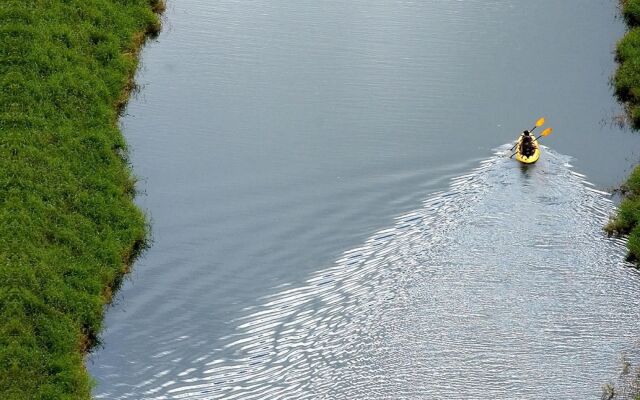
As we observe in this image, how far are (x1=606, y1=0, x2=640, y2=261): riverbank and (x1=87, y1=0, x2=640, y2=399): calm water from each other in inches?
15.8

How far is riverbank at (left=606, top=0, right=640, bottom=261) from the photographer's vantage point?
22.4 meters

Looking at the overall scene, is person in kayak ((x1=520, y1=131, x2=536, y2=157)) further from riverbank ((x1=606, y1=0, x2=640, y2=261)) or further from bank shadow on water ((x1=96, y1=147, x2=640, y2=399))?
riverbank ((x1=606, y1=0, x2=640, y2=261))

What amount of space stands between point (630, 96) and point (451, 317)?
10.8m

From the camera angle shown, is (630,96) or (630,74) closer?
(630,96)

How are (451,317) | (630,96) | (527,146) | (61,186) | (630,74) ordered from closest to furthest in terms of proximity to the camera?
(451,317) < (61,186) < (527,146) < (630,96) < (630,74)

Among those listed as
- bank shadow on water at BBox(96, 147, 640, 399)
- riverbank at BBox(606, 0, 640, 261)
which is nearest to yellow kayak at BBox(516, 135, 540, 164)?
bank shadow on water at BBox(96, 147, 640, 399)

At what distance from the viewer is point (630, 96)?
27.8 metres

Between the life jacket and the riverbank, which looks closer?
the riverbank

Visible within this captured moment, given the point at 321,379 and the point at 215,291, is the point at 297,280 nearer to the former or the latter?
the point at 215,291

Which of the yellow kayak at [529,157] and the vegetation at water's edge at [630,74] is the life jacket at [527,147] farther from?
the vegetation at water's edge at [630,74]

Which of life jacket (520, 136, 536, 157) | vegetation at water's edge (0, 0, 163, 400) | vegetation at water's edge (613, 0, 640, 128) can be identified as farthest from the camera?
vegetation at water's edge (613, 0, 640, 128)

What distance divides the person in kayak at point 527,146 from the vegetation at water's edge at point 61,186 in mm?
8411

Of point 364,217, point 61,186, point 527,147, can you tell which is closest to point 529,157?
point 527,147

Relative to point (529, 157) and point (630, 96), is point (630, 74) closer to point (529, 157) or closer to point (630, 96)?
point (630, 96)
